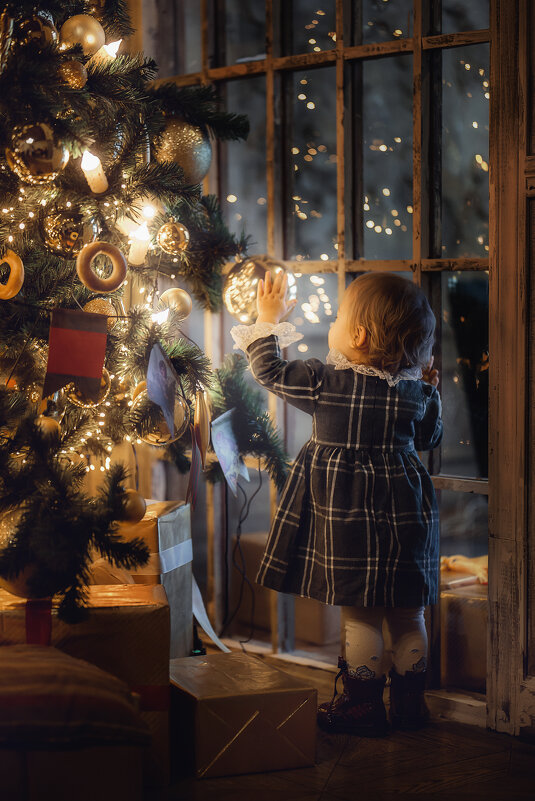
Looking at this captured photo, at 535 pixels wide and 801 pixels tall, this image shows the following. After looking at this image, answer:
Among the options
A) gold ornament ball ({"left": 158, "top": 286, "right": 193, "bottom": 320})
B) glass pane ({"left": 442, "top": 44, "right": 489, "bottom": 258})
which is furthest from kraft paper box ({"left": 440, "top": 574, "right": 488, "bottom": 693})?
gold ornament ball ({"left": 158, "top": 286, "right": 193, "bottom": 320})

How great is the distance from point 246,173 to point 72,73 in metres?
0.97

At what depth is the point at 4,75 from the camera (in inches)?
65.3

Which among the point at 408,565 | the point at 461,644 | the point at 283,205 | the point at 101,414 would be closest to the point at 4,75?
the point at 101,414

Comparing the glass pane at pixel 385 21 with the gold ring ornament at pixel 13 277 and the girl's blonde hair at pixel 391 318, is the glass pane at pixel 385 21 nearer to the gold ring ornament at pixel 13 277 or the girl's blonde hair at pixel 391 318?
the girl's blonde hair at pixel 391 318

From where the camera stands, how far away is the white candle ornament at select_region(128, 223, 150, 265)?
2.13 metres

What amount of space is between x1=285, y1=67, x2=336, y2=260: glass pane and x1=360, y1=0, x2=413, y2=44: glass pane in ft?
0.48

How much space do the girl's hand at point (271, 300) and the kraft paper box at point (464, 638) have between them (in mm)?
891

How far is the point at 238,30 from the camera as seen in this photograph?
264 cm

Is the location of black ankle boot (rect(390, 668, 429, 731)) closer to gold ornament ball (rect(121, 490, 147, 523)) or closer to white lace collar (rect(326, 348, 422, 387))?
white lace collar (rect(326, 348, 422, 387))

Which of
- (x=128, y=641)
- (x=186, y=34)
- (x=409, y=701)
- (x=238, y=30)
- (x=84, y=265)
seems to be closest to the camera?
(x=128, y=641)

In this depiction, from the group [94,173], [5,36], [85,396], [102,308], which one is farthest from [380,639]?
[5,36]

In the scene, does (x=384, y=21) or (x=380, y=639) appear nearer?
(x=380, y=639)

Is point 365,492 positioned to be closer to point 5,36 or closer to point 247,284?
point 247,284

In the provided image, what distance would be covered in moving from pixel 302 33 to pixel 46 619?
181 cm
